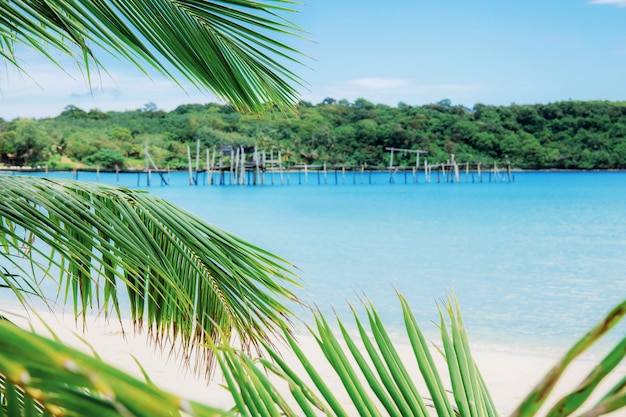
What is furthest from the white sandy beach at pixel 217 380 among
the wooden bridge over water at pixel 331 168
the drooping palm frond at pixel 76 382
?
the wooden bridge over water at pixel 331 168

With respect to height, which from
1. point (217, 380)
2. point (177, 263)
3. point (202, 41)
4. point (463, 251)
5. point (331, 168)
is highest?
point (202, 41)

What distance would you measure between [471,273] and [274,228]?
11.9 m

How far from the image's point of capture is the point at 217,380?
637 centimetres

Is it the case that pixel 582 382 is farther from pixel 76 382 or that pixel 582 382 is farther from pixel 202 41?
pixel 202 41

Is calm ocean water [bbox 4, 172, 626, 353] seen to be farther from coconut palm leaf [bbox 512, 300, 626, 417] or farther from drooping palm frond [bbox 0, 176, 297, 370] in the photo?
coconut palm leaf [bbox 512, 300, 626, 417]

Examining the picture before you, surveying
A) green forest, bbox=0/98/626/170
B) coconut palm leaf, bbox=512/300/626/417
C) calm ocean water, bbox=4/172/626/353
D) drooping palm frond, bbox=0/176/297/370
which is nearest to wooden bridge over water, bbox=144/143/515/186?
green forest, bbox=0/98/626/170

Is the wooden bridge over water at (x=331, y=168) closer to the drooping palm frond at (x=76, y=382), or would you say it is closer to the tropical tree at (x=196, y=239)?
the tropical tree at (x=196, y=239)

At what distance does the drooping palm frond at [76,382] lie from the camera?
27 centimetres

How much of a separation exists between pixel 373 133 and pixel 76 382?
6765 centimetres

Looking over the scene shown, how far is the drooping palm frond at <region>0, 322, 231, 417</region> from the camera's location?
0.27 m

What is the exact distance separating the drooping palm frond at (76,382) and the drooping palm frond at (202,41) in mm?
1203

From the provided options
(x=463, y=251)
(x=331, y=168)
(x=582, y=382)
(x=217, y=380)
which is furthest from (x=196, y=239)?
(x=331, y=168)

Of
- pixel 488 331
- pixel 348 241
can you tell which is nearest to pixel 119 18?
pixel 488 331

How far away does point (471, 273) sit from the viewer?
56.1 feet
